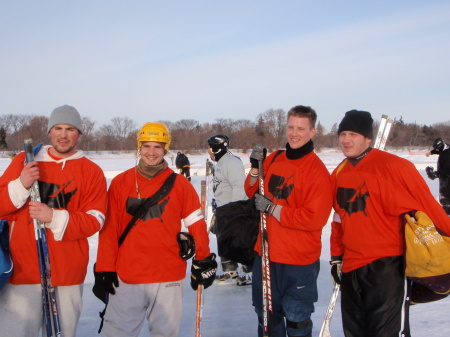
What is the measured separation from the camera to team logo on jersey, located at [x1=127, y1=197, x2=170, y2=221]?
2693 mm

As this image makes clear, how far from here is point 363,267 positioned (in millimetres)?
2643

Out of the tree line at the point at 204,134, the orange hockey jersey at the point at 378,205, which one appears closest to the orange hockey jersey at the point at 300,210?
the orange hockey jersey at the point at 378,205

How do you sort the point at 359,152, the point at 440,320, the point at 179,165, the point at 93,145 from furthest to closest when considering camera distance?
the point at 93,145
the point at 179,165
the point at 440,320
the point at 359,152

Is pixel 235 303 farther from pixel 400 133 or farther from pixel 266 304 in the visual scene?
pixel 400 133

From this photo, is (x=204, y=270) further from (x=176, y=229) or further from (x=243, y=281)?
(x=243, y=281)

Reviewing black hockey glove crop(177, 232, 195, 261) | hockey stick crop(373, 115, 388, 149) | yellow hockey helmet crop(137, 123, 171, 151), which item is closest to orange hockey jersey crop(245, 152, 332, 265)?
black hockey glove crop(177, 232, 195, 261)

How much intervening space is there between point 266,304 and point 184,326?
127 cm

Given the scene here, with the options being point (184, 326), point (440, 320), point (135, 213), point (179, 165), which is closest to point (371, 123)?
point (135, 213)

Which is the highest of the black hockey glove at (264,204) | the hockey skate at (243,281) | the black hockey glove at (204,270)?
the black hockey glove at (264,204)

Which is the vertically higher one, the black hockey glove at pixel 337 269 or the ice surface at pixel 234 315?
the black hockey glove at pixel 337 269

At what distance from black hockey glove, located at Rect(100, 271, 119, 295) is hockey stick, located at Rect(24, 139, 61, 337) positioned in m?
0.31

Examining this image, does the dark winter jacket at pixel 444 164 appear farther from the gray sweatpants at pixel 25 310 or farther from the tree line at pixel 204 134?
the tree line at pixel 204 134

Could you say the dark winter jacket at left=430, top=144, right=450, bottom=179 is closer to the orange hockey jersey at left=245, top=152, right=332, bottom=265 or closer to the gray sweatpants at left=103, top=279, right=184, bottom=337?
the orange hockey jersey at left=245, top=152, right=332, bottom=265

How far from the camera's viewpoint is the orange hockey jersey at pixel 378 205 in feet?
8.27
